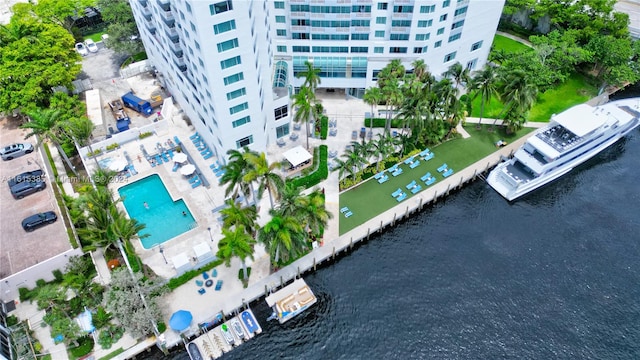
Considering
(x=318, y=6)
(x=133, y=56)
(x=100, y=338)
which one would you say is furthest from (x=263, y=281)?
(x=133, y=56)

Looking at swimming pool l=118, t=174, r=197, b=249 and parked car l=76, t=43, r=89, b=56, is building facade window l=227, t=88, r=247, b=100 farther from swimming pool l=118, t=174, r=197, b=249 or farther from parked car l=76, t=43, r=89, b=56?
parked car l=76, t=43, r=89, b=56

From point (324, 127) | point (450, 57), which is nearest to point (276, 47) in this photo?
point (324, 127)

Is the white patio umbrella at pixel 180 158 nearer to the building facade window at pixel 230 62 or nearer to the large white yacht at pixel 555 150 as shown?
the building facade window at pixel 230 62

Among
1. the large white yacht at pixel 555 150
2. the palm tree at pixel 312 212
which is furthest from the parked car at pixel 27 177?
the large white yacht at pixel 555 150

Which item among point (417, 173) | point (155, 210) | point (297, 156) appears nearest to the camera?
point (155, 210)

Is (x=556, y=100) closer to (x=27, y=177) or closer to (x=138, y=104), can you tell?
(x=138, y=104)

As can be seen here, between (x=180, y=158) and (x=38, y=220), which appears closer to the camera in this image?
(x=38, y=220)
